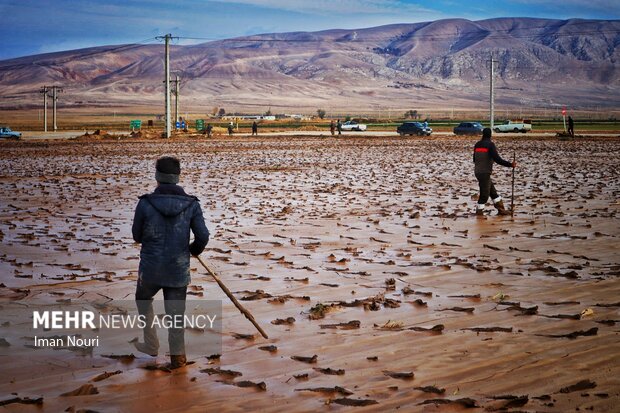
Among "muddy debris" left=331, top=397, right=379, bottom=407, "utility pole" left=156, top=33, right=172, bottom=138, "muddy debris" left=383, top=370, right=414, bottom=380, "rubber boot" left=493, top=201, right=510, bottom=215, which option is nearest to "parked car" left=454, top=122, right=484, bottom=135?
"utility pole" left=156, top=33, right=172, bottom=138

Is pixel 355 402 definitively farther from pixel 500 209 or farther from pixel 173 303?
pixel 500 209

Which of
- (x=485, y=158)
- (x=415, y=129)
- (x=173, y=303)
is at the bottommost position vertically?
(x=173, y=303)

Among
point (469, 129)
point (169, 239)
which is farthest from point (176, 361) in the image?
point (469, 129)

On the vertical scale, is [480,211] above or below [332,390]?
above

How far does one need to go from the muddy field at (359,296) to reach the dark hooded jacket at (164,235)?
30.7 inches

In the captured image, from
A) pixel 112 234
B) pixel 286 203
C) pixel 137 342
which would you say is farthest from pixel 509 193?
pixel 137 342

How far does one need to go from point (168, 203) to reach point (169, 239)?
0.29 m

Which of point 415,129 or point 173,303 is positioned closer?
point 173,303

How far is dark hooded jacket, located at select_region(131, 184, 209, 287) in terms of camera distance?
7059 mm

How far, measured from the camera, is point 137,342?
25.4 feet

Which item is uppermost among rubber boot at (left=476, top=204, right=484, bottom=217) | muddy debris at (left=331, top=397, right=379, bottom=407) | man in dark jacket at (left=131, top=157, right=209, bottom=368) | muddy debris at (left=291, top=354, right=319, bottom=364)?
man in dark jacket at (left=131, top=157, right=209, bottom=368)

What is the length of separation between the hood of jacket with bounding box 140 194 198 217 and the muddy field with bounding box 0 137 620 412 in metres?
1.28

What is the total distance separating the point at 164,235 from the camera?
7.07m

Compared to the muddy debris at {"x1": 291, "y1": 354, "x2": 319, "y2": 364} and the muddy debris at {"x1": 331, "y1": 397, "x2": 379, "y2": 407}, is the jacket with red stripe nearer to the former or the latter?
the muddy debris at {"x1": 291, "y1": 354, "x2": 319, "y2": 364}
